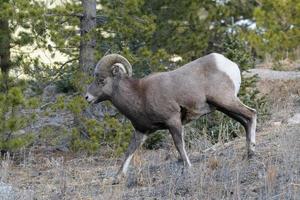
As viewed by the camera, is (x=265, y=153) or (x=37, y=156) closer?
(x=265, y=153)

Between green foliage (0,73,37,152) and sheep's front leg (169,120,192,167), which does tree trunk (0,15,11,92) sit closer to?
green foliage (0,73,37,152)

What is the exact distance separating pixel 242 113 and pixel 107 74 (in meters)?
1.89

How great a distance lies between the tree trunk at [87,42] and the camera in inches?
529

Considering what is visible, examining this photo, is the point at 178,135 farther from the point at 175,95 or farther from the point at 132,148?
the point at 132,148

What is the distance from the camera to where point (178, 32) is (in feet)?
60.7

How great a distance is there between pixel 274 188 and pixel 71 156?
679 cm

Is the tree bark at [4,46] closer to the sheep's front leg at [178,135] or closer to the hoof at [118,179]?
the hoof at [118,179]

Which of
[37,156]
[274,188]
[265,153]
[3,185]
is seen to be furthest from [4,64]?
[274,188]

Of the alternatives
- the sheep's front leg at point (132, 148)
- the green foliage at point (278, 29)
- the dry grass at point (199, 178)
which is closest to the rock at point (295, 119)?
the dry grass at point (199, 178)

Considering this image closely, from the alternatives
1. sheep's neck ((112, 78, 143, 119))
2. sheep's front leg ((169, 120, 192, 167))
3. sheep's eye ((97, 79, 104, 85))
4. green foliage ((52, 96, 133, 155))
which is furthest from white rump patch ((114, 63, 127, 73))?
green foliage ((52, 96, 133, 155))

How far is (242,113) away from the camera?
9.04m

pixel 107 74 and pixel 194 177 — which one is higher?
pixel 107 74

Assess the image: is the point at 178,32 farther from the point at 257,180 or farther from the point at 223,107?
the point at 257,180

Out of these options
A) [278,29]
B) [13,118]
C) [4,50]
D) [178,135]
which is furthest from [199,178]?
[278,29]
